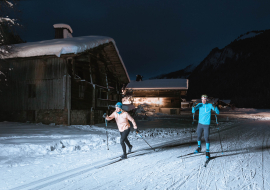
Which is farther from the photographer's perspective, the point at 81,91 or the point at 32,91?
the point at 81,91

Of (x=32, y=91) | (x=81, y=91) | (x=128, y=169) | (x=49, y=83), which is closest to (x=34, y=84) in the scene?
(x=32, y=91)

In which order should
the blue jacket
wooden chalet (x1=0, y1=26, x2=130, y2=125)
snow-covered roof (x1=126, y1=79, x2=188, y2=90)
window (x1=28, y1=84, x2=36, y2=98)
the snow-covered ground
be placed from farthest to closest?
snow-covered roof (x1=126, y1=79, x2=188, y2=90) → window (x1=28, y1=84, x2=36, y2=98) → wooden chalet (x1=0, y1=26, x2=130, y2=125) → the blue jacket → the snow-covered ground

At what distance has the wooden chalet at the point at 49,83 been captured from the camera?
15555 millimetres

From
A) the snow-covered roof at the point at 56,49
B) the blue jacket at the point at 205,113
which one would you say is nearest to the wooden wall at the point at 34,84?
the snow-covered roof at the point at 56,49

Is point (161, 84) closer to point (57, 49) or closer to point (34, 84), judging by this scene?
point (34, 84)

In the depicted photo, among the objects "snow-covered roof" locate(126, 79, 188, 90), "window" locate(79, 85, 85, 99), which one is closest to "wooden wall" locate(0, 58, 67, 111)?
"window" locate(79, 85, 85, 99)

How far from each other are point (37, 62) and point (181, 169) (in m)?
15.1

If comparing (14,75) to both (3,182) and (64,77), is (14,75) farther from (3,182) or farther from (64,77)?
(3,182)

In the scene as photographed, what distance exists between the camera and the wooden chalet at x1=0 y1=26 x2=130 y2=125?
15555 mm

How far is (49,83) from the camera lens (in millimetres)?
16328

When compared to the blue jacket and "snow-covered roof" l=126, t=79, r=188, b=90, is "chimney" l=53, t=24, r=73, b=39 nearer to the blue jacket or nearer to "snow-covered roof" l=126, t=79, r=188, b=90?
the blue jacket

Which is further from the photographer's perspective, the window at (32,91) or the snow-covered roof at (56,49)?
the window at (32,91)

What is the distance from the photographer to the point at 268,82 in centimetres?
11506

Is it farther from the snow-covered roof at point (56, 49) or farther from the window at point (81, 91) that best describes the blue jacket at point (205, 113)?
the window at point (81, 91)
